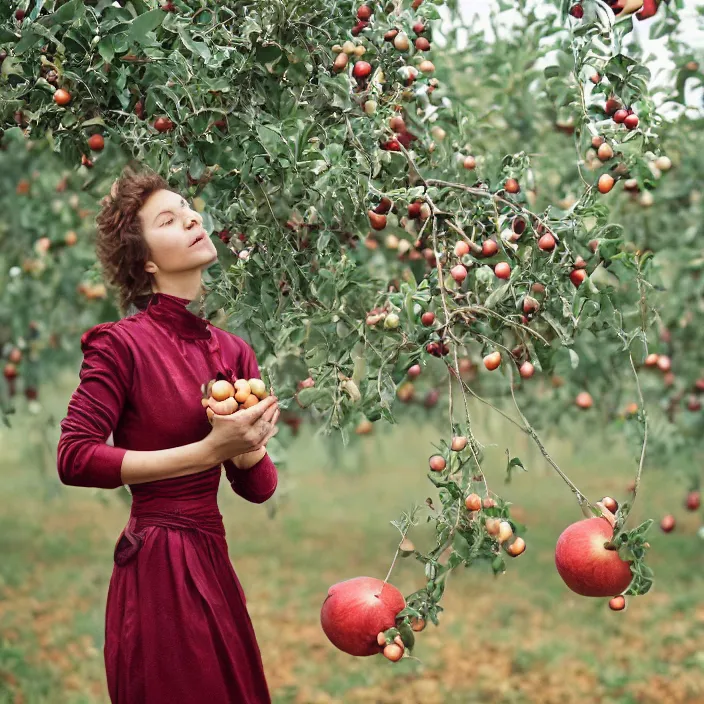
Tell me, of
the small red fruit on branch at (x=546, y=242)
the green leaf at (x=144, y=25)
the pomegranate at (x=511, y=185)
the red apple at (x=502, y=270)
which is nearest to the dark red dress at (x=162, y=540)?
the green leaf at (x=144, y=25)

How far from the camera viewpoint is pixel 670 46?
390cm

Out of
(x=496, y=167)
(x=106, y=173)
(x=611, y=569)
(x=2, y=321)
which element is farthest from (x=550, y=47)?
(x=2, y=321)

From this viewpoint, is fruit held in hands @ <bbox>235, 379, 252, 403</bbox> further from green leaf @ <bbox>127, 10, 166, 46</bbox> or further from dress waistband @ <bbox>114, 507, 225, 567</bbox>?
green leaf @ <bbox>127, 10, 166, 46</bbox>

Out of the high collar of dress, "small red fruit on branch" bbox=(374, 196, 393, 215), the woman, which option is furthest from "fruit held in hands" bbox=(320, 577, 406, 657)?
"small red fruit on branch" bbox=(374, 196, 393, 215)

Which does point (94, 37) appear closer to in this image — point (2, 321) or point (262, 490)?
point (262, 490)

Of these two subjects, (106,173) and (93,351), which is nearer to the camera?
(93,351)

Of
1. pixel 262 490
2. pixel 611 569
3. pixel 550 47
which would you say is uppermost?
pixel 550 47

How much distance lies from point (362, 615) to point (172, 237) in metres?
0.85

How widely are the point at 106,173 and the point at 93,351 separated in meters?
0.52

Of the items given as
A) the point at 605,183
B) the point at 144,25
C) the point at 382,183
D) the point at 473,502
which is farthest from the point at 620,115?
the point at 144,25

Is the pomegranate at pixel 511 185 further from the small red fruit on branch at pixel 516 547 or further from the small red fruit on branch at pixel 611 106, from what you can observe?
the small red fruit on branch at pixel 516 547

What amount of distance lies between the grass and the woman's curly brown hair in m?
0.85

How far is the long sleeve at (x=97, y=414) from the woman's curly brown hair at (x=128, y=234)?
152 millimetres

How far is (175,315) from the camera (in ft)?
6.56
